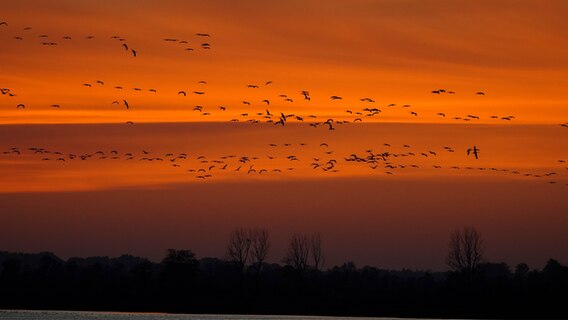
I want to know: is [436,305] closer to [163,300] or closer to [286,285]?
[286,285]

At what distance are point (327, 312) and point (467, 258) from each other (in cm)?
2292

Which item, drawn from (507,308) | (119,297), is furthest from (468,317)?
(119,297)

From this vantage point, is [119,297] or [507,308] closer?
[507,308]

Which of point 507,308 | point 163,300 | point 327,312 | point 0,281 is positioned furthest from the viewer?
point 0,281

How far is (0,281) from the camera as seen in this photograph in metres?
199

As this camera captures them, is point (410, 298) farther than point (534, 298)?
Yes

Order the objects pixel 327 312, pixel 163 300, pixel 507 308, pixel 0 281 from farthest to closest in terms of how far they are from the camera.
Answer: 1. pixel 0 281
2. pixel 163 300
3. pixel 327 312
4. pixel 507 308

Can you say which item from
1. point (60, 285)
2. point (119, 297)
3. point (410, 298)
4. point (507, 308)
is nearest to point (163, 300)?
point (119, 297)

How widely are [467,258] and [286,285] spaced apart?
23574mm

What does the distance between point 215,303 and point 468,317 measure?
32.2m

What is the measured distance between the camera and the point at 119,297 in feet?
608

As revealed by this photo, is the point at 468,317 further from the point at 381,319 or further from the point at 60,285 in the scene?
the point at 60,285

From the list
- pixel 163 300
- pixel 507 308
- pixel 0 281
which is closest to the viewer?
pixel 507 308

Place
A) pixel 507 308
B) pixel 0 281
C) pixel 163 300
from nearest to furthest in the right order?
pixel 507 308
pixel 163 300
pixel 0 281
